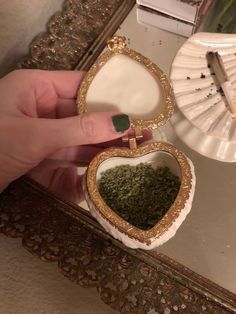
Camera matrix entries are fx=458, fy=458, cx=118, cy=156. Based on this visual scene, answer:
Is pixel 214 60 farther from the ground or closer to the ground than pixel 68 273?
farther from the ground

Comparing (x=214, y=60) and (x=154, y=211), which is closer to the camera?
(x=154, y=211)

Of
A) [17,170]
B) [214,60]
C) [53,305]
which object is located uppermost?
[214,60]

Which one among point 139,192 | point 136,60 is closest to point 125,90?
point 136,60

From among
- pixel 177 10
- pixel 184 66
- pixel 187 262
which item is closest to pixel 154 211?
pixel 187 262

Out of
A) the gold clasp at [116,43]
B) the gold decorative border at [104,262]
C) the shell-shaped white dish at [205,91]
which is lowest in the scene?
the gold decorative border at [104,262]

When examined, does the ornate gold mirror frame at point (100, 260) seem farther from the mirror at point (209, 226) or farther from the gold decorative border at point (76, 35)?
the gold decorative border at point (76, 35)

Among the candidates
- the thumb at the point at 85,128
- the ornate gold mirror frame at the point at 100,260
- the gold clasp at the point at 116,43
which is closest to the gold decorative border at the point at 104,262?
the ornate gold mirror frame at the point at 100,260

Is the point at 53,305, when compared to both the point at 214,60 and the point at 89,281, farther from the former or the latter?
the point at 214,60
